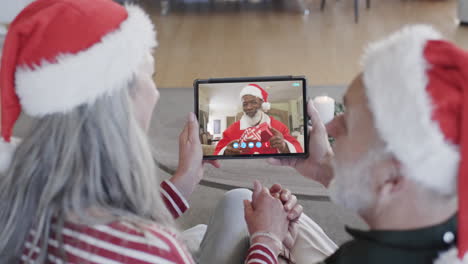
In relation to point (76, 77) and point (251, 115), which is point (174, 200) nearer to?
point (251, 115)

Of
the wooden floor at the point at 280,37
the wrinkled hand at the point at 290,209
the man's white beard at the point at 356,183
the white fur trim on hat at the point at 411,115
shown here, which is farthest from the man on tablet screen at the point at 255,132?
the wooden floor at the point at 280,37

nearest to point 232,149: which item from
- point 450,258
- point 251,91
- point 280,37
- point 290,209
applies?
point 251,91

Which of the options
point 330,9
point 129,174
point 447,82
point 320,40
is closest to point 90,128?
point 129,174

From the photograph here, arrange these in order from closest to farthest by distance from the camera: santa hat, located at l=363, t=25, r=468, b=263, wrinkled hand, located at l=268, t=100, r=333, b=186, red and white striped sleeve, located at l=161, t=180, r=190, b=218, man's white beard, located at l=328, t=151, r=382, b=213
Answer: santa hat, located at l=363, t=25, r=468, b=263 → man's white beard, located at l=328, t=151, r=382, b=213 → red and white striped sleeve, located at l=161, t=180, r=190, b=218 → wrinkled hand, located at l=268, t=100, r=333, b=186

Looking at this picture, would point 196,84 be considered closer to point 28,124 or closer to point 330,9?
point 28,124

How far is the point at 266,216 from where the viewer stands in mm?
1295

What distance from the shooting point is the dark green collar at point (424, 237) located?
826 mm

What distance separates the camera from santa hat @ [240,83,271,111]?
5.12ft

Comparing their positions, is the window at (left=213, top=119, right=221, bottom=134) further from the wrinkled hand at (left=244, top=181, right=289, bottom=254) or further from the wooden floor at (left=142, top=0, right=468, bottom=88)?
the wooden floor at (left=142, top=0, right=468, bottom=88)

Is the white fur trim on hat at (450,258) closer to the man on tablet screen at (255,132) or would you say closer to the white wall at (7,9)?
the man on tablet screen at (255,132)

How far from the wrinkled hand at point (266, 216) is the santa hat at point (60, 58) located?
0.54m

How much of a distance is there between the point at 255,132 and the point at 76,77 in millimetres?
753

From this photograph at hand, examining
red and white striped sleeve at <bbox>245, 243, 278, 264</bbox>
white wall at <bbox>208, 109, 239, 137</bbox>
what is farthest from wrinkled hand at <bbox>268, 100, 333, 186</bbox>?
red and white striped sleeve at <bbox>245, 243, 278, 264</bbox>

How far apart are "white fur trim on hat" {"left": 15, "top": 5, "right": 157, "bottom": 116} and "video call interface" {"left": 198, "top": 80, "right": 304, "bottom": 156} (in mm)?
595
